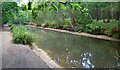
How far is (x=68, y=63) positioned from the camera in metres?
4.98

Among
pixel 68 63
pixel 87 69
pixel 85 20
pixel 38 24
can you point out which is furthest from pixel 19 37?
pixel 38 24

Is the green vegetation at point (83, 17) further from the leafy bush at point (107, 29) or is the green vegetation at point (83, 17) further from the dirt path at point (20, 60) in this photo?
the dirt path at point (20, 60)

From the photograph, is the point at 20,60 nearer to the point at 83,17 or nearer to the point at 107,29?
the point at 107,29

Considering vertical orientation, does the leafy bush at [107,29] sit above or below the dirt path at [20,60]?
above

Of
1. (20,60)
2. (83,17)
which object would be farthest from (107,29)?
(20,60)

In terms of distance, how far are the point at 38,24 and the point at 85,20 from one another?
17.6 m

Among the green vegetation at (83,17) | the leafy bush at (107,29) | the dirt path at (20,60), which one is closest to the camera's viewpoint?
the dirt path at (20,60)

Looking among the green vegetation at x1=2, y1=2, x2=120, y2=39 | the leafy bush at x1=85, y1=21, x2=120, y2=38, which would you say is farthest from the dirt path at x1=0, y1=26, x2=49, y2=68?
the leafy bush at x1=85, y1=21, x2=120, y2=38

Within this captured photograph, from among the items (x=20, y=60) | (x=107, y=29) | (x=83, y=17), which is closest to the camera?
(x=20, y=60)

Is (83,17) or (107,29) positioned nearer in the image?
(107,29)

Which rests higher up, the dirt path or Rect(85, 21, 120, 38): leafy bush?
Rect(85, 21, 120, 38): leafy bush

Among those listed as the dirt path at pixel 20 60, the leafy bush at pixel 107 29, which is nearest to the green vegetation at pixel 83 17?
the leafy bush at pixel 107 29

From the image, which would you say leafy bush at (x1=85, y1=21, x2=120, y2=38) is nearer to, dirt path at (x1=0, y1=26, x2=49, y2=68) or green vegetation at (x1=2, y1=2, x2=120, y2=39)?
green vegetation at (x1=2, y1=2, x2=120, y2=39)

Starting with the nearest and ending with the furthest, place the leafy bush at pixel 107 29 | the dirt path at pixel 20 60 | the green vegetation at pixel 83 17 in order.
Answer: the dirt path at pixel 20 60 < the leafy bush at pixel 107 29 < the green vegetation at pixel 83 17
